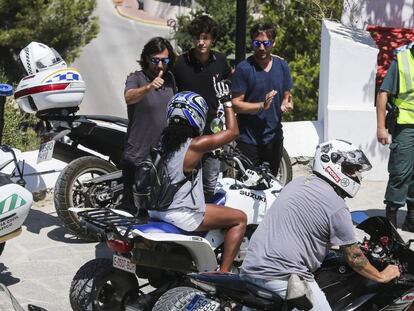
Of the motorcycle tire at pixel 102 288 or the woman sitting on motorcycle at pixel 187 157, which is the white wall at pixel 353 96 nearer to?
the woman sitting on motorcycle at pixel 187 157

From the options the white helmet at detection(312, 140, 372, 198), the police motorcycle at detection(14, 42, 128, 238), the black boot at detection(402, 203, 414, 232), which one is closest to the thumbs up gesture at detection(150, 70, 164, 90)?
the police motorcycle at detection(14, 42, 128, 238)

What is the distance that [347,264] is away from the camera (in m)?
4.55

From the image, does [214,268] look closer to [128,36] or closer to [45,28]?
[45,28]

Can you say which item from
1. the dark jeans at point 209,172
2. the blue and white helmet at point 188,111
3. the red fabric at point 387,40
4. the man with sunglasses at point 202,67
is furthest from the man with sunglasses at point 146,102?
the red fabric at point 387,40

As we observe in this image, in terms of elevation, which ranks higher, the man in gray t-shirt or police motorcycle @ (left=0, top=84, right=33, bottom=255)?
the man in gray t-shirt

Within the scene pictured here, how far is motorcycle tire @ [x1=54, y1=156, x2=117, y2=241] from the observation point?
6.75m

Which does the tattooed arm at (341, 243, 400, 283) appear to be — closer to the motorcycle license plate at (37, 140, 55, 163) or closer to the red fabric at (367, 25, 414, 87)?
the motorcycle license plate at (37, 140, 55, 163)

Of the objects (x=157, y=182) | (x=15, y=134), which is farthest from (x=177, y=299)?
(x=15, y=134)

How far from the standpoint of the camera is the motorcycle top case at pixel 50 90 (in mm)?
6961

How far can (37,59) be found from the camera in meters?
7.05

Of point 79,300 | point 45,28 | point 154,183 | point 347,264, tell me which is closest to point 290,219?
point 347,264

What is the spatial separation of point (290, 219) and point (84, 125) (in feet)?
11.1

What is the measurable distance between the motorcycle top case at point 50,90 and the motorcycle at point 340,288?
10.0 feet

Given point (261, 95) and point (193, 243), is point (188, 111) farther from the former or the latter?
point (261, 95)
